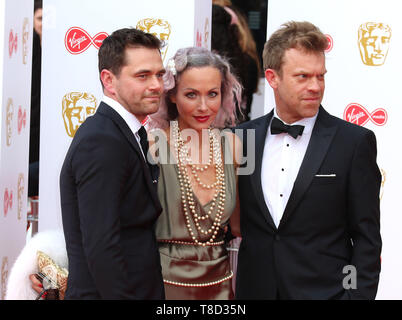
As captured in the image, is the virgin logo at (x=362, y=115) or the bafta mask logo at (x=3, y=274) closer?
the virgin logo at (x=362, y=115)

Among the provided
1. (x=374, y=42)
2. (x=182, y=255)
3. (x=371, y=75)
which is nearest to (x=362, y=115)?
(x=371, y=75)

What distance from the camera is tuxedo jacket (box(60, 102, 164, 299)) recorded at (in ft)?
7.03

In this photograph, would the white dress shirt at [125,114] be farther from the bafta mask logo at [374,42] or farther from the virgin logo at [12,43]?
the bafta mask logo at [374,42]

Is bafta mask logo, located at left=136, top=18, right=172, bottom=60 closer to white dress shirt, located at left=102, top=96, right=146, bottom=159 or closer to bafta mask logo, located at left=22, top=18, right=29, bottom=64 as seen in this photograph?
bafta mask logo, located at left=22, top=18, right=29, bottom=64

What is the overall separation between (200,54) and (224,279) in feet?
3.07

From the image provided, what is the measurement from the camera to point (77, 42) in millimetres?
3578

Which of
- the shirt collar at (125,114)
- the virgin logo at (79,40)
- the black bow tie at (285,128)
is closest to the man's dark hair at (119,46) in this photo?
the shirt collar at (125,114)

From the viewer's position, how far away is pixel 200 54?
2.80 metres

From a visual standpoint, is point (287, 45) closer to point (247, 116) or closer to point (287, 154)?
point (287, 154)

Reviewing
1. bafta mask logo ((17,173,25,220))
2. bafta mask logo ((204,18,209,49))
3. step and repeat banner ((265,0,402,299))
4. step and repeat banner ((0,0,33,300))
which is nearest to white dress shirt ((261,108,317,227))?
step and repeat banner ((265,0,402,299))

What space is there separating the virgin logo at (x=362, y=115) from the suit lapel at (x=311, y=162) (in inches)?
34.5

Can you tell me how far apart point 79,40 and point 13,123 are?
23.5 inches

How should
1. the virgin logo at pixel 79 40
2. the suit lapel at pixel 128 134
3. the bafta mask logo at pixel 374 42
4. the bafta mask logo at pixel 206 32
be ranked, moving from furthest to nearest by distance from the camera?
the bafta mask logo at pixel 206 32 < the virgin logo at pixel 79 40 < the bafta mask logo at pixel 374 42 < the suit lapel at pixel 128 134

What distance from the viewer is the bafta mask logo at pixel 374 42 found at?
345cm
